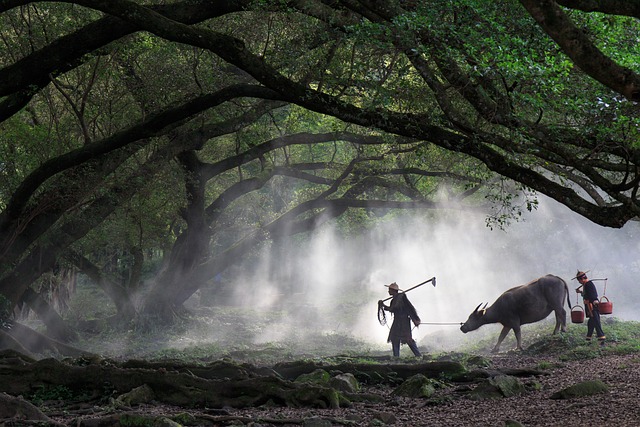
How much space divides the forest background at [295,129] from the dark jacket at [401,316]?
9.10ft

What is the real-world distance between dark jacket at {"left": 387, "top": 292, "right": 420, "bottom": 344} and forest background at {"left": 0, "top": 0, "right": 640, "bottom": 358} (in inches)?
109

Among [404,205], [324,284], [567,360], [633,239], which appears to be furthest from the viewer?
[324,284]

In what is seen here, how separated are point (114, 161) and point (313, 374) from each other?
23.8ft

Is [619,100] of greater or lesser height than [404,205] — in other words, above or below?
below

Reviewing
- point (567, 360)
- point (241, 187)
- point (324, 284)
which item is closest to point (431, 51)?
point (567, 360)

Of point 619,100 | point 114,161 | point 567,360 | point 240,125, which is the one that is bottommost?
point 567,360

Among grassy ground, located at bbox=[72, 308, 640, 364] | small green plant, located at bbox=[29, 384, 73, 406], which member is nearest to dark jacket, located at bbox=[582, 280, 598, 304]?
grassy ground, located at bbox=[72, 308, 640, 364]

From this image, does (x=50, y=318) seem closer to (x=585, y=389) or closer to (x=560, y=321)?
(x=560, y=321)

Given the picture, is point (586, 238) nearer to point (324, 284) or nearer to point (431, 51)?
point (324, 284)

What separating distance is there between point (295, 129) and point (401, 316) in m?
8.47

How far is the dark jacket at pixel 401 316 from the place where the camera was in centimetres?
1797

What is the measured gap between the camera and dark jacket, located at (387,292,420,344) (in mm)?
17969

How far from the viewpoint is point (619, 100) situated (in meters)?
9.30

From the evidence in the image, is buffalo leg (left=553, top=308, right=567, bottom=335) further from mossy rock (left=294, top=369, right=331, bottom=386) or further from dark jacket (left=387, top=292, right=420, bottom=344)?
mossy rock (left=294, top=369, right=331, bottom=386)
